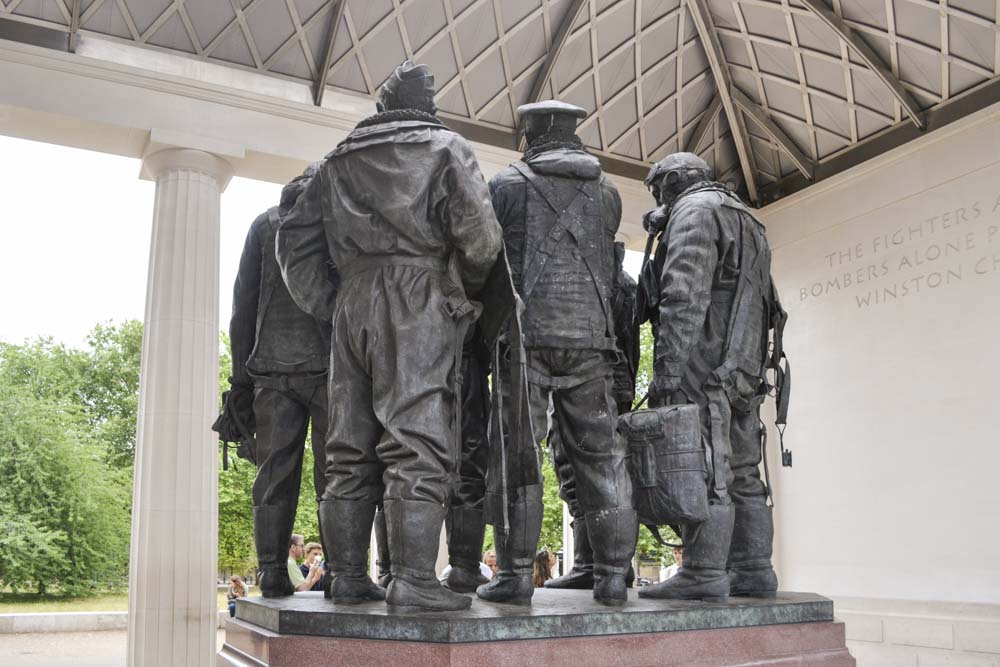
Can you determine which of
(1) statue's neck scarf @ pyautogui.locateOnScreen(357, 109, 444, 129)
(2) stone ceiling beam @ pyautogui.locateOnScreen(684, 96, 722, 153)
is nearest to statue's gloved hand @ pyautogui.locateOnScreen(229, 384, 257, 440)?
(1) statue's neck scarf @ pyautogui.locateOnScreen(357, 109, 444, 129)

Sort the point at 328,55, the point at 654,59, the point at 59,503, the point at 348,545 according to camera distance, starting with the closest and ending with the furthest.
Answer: the point at 348,545
the point at 328,55
the point at 654,59
the point at 59,503

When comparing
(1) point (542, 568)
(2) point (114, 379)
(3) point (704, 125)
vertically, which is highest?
(3) point (704, 125)

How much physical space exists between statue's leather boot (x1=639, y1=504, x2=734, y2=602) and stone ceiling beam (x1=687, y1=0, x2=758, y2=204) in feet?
40.3

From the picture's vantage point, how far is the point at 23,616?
69.9 feet

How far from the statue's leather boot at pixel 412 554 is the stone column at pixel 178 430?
7783 millimetres

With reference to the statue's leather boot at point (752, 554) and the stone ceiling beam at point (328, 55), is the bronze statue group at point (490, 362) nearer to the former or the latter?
the statue's leather boot at point (752, 554)

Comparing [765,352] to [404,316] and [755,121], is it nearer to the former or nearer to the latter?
[404,316]

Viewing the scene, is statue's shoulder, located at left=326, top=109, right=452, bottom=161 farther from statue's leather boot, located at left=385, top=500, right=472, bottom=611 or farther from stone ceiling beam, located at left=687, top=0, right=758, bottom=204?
stone ceiling beam, located at left=687, top=0, right=758, bottom=204

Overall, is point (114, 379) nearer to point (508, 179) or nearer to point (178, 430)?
point (178, 430)

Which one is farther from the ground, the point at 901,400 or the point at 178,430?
the point at 901,400

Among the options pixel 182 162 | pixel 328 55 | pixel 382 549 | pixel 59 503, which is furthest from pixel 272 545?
pixel 59 503

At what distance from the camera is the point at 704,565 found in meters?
5.30

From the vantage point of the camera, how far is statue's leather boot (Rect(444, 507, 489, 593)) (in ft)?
17.9

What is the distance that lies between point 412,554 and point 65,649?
18017 mm
